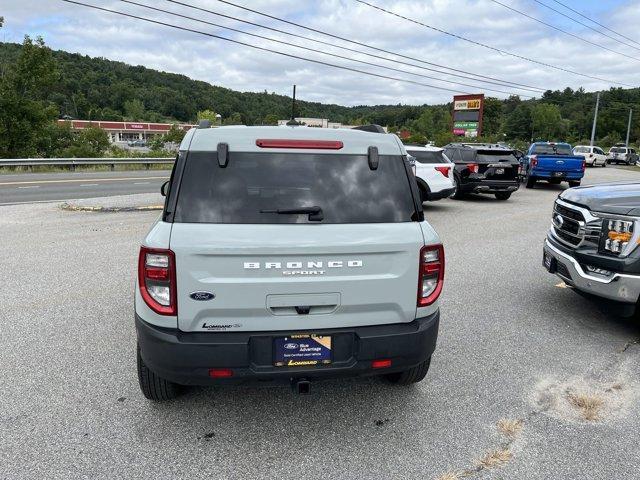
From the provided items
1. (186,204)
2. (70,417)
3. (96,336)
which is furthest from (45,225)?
(186,204)

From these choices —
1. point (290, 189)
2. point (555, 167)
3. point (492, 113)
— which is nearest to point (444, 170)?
point (555, 167)

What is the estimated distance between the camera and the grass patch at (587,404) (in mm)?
3238

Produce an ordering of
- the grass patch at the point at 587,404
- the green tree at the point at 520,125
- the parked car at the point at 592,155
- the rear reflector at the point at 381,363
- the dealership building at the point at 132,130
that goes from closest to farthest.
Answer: the rear reflector at the point at 381,363 → the grass patch at the point at 587,404 → the parked car at the point at 592,155 → the dealership building at the point at 132,130 → the green tree at the point at 520,125

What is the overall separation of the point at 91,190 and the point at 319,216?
15.8 meters

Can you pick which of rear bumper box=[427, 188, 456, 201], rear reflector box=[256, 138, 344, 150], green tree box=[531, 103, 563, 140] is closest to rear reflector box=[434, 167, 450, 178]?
rear bumper box=[427, 188, 456, 201]

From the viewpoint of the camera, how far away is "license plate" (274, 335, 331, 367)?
2695 mm

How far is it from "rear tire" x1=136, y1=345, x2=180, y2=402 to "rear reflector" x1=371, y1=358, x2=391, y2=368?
130 centimetres

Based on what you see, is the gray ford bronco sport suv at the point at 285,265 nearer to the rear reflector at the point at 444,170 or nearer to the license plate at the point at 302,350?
the license plate at the point at 302,350

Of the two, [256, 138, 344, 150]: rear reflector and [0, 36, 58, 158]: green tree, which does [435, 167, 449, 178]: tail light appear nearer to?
[256, 138, 344, 150]: rear reflector

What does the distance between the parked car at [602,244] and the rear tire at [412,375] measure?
7.10ft

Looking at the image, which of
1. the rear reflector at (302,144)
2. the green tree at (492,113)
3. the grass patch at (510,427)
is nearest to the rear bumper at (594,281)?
the grass patch at (510,427)

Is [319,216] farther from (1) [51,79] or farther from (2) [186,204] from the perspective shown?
(1) [51,79]

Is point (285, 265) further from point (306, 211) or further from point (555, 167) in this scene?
point (555, 167)

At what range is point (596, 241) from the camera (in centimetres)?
459
